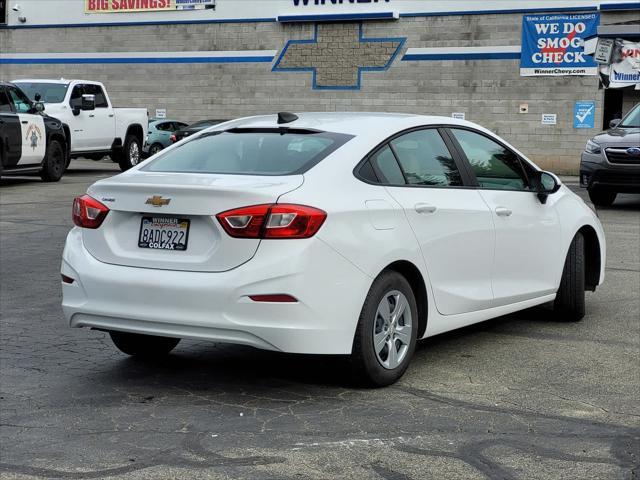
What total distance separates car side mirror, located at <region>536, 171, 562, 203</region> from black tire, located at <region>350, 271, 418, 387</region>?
181 centimetres

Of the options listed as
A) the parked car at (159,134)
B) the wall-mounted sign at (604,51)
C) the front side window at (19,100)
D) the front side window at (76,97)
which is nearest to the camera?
the front side window at (19,100)

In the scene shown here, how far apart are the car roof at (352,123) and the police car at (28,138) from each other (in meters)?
13.2

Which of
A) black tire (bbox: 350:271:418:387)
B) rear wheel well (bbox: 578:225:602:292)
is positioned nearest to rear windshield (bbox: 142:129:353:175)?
black tire (bbox: 350:271:418:387)

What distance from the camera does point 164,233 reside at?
5.69 m

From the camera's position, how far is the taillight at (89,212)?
5.92 metres

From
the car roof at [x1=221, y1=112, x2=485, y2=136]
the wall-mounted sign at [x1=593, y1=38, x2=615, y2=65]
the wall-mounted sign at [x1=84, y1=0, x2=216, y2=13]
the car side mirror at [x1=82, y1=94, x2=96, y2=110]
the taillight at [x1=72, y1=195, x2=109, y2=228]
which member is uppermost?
the wall-mounted sign at [x1=84, y1=0, x2=216, y2=13]

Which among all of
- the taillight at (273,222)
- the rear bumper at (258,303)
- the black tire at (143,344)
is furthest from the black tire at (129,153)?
the taillight at (273,222)

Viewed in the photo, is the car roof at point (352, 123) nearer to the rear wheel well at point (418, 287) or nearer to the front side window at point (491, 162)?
the front side window at point (491, 162)

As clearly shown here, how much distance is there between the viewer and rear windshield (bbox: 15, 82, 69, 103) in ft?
77.3

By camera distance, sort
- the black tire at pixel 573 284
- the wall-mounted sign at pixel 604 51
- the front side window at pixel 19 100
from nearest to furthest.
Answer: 1. the black tire at pixel 573 284
2. the front side window at pixel 19 100
3. the wall-mounted sign at pixel 604 51

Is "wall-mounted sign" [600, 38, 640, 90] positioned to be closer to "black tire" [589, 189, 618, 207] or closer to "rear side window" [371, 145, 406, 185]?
"black tire" [589, 189, 618, 207]

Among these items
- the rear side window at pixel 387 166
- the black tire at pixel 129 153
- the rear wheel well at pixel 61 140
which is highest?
the rear side window at pixel 387 166

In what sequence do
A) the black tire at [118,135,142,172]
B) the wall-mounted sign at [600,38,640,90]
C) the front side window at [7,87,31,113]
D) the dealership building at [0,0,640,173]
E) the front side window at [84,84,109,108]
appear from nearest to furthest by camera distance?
the front side window at [7,87,31,113]
the front side window at [84,84,109,108]
the black tire at [118,135,142,172]
the wall-mounted sign at [600,38,640,90]
the dealership building at [0,0,640,173]

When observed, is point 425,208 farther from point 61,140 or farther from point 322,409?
point 61,140
